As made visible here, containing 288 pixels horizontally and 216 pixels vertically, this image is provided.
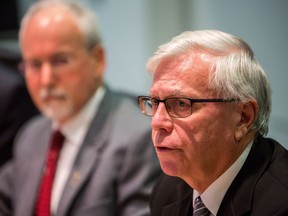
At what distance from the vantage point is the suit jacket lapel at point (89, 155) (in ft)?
6.16

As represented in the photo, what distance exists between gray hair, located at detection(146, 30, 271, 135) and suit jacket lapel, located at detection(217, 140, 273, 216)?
0.06 meters

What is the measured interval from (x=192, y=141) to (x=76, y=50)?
3.16ft

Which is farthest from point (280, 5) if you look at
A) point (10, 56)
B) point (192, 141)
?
point (10, 56)

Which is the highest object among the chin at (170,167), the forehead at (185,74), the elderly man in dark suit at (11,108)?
the forehead at (185,74)

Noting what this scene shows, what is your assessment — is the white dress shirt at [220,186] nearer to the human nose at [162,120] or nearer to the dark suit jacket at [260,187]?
the dark suit jacket at [260,187]

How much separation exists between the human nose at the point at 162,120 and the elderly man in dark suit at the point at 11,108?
145cm

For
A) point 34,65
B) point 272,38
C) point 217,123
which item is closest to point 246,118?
point 217,123

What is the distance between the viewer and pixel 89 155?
76.1 inches

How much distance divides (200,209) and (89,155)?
2.39ft

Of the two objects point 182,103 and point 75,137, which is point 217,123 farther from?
point 75,137

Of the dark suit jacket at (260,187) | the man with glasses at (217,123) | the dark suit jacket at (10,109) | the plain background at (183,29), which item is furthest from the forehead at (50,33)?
the dark suit jacket at (260,187)

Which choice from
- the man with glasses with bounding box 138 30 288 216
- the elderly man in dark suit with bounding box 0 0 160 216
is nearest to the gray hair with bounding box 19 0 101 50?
the elderly man in dark suit with bounding box 0 0 160 216

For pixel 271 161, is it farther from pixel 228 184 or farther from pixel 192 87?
pixel 192 87

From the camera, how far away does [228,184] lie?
128 cm
